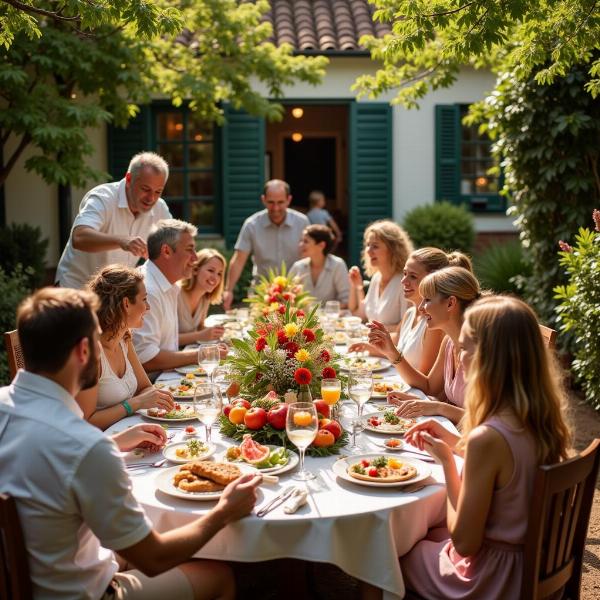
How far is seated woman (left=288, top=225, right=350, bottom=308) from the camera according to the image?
279 inches

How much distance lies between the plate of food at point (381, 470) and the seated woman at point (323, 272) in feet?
14.2

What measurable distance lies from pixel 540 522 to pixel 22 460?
142cm

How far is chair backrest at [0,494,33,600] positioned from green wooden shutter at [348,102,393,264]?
34.5 feet

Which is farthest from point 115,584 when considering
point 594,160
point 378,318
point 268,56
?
point 268,56

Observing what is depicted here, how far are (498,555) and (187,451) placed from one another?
1160 mm

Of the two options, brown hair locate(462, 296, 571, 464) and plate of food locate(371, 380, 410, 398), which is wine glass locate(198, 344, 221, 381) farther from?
brown hair locate(462, 296, 571, 464)

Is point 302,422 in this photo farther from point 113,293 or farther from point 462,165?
point 462,165

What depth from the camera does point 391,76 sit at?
7.53 m

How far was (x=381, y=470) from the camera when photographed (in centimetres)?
271

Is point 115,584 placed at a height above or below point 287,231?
below

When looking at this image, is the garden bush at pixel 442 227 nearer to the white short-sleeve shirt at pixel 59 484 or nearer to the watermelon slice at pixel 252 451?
the watermelon slice at pixel 252 451

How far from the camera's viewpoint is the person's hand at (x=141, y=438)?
9.53 feet

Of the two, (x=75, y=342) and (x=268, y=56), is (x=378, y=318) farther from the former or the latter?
(x=268, y=56)

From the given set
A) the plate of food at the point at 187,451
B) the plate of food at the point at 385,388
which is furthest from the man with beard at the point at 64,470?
the plate of food at the point at 385,388
